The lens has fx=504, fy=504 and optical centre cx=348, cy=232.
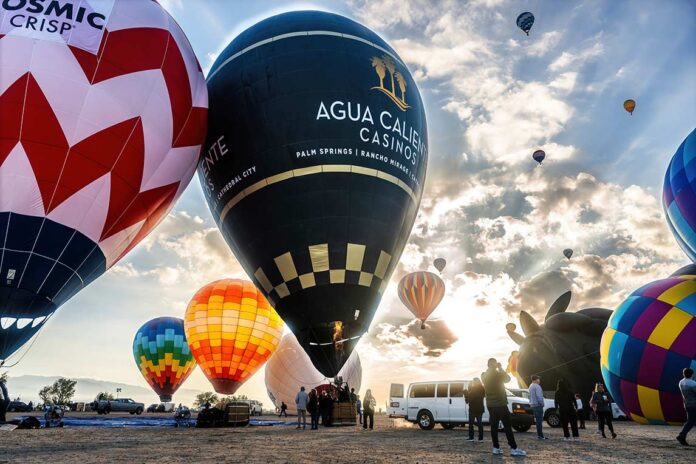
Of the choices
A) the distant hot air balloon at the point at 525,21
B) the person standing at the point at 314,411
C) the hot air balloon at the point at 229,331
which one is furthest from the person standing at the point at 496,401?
the distant hot air balloon at the point at 525,21

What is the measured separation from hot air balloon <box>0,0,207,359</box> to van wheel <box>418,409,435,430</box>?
10874mm

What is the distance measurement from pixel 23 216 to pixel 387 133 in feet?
33.4

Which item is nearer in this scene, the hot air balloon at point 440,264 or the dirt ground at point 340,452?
the dirt ground at point 340,452

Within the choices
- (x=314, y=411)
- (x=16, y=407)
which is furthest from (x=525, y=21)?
(x=16, y=407)

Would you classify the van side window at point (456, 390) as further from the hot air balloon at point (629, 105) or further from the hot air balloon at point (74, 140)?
the hot air balloon at point (629, 105)

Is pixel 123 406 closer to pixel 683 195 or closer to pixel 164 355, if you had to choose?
pixel 164 355

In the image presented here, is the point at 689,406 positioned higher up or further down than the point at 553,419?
higher up

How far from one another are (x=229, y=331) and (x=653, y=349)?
2297cm

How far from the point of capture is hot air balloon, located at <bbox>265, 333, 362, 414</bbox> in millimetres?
36469

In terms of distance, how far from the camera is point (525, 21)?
32750 mm

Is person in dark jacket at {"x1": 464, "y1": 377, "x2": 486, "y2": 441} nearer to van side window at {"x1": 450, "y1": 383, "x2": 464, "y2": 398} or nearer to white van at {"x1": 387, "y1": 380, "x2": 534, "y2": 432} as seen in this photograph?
white van at {"x1": 387, "y1": 380, "x2": 534, "y2": 432}

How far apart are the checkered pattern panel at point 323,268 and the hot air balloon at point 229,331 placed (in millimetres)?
16014

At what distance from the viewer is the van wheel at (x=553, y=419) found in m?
17.9

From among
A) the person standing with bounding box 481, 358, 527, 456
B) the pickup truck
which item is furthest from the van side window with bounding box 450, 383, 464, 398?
the pickup truck
